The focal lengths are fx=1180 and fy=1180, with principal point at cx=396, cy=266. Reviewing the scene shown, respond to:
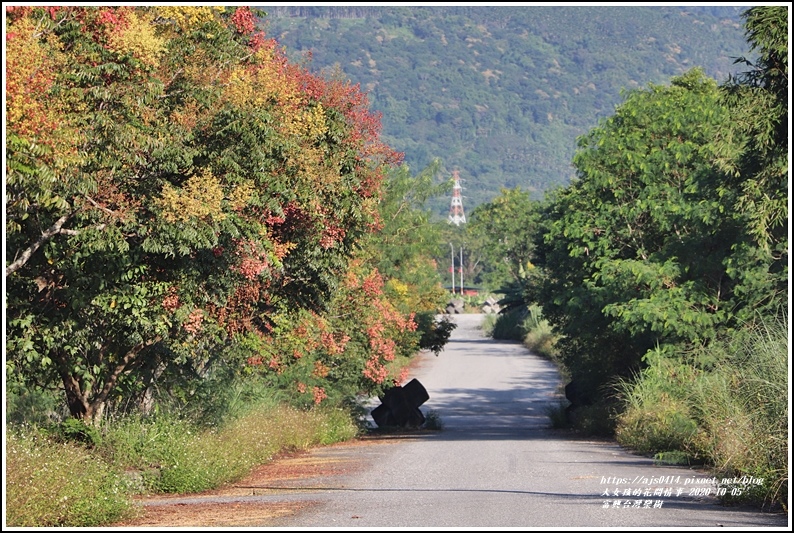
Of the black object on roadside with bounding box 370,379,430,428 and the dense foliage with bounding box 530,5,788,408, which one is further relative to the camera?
the black object on roadside with bounding box 370,379,430,428

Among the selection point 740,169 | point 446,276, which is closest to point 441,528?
point 740,169

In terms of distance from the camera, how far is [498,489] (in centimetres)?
1634

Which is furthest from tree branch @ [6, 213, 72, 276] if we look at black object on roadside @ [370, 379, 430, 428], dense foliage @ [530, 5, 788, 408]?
black object on roadside @ [370, 379, 430, 428]

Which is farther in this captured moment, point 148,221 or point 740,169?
point 740,169

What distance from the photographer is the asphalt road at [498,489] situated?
12.4m

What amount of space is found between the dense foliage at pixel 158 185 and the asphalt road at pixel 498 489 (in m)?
2.91

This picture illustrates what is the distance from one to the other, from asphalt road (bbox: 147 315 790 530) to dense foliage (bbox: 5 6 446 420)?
9.56ft

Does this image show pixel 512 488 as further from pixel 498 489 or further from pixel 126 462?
pixel 126 462

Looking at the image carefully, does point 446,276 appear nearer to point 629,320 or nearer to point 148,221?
point 629,320

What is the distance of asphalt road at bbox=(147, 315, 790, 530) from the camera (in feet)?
40.7

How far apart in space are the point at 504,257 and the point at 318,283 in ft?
286

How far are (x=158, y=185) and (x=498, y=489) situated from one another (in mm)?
6497

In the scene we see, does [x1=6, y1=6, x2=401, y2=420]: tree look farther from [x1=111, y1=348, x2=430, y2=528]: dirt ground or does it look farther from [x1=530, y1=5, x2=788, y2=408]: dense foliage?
[x1=530, y1=5, x2=788, y2=408]: dense foliage

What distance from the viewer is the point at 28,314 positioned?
45.0 ft
